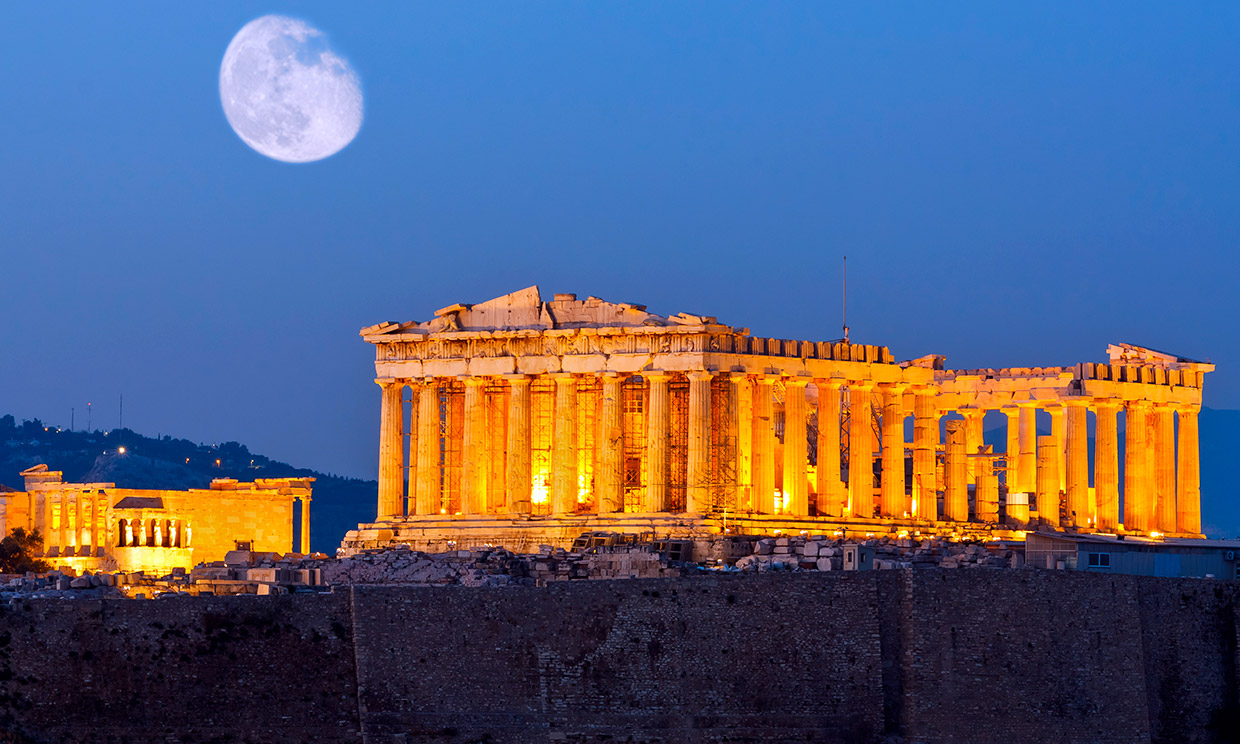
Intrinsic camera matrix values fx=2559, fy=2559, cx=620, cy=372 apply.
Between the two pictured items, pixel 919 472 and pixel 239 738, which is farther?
pixel 919 472

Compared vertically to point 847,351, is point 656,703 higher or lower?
lower

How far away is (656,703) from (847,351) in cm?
3534

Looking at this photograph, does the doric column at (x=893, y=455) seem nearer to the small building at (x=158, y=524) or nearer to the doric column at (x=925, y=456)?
the doric column at (x=925, y=456)

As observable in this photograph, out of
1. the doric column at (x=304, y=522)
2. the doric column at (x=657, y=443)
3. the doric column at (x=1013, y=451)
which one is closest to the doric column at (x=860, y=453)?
the doric column at (x=657, y=443)

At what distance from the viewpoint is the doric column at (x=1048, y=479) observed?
366 ft

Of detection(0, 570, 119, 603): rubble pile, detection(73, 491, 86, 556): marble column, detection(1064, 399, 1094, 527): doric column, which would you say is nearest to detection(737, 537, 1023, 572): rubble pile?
detection(1064, 399, 1094, 527): doric column

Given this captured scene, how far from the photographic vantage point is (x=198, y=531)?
123875mm

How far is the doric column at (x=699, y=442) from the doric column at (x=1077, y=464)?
20.2 m

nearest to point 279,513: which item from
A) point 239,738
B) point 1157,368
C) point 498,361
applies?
point 498,361

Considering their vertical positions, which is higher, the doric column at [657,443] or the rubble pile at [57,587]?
the doric column at [657,443]

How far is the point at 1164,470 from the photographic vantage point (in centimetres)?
11238

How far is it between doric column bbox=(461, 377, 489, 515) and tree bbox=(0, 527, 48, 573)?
67.2 feet

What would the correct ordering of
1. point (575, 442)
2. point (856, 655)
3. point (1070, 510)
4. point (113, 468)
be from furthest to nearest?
point (113, 468) < point (1070, 510) < point (575, 442) < point (856, 655)

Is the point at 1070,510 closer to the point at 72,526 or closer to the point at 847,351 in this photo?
the point at 847,351
